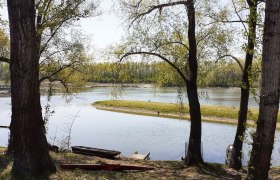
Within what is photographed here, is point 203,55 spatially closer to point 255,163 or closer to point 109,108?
point 255,163

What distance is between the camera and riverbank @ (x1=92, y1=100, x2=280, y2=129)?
60969 mm

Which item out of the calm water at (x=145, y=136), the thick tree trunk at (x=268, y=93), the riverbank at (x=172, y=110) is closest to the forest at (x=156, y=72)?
the thick tree trunk at (x=268, y=93)

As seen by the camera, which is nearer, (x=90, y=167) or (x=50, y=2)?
(x=90, y=167)

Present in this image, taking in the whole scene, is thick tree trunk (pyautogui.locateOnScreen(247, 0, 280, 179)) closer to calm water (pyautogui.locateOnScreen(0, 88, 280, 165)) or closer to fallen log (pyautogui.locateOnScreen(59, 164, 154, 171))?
fallen log (pyautogui.locateOnScreen(59, 164, 154, 171))

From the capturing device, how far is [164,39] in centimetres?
1844

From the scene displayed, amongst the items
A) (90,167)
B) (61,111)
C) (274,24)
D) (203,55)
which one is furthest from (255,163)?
(61,111)

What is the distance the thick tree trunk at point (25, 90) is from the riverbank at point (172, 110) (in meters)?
43.8

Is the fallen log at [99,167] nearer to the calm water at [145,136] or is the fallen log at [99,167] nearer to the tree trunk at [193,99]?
the tree trunk at [193,99]

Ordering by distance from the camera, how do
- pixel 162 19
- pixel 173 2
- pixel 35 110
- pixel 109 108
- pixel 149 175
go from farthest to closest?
1. pixel 109 108
2. pixel 162 19
3. pixel 173 2
4. pixel 149 175
5. pixel 35 110

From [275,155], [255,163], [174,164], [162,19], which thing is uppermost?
[162,19]

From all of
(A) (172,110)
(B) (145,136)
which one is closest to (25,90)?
(B) (145,136)

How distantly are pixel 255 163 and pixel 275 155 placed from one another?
1056 inches

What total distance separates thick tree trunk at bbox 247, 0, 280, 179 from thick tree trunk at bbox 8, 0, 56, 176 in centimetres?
543

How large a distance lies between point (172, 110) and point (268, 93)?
61.9 m
